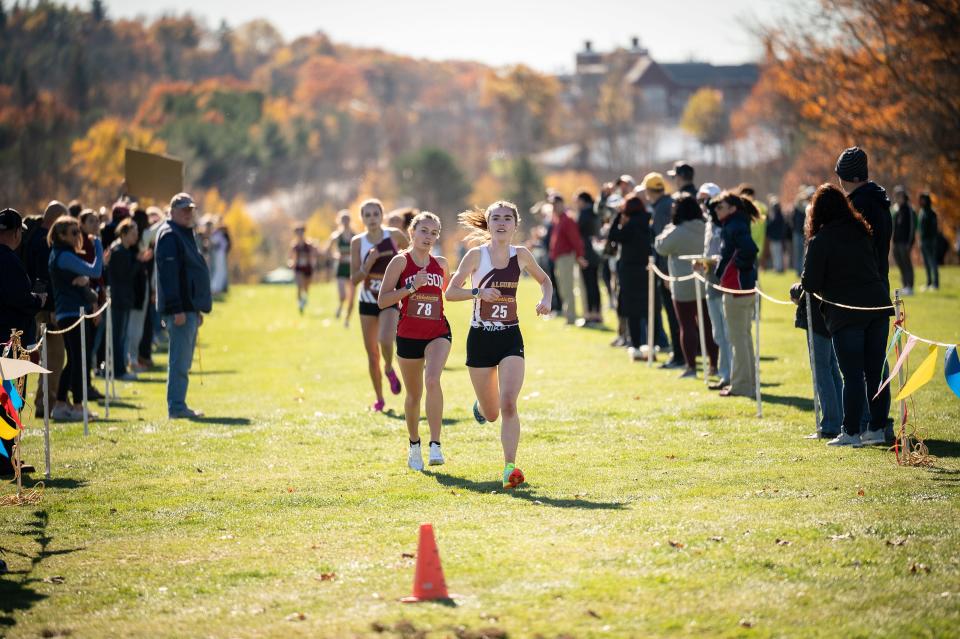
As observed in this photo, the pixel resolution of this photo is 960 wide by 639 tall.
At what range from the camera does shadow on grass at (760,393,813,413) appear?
14180 mm

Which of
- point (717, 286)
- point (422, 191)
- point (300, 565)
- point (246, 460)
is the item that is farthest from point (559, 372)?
point (422, 191)

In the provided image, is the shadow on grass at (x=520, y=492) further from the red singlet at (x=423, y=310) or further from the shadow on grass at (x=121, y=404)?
the shadow on grass at (x=121, y=404)

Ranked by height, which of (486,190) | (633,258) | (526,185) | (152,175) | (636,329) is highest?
(486,190)

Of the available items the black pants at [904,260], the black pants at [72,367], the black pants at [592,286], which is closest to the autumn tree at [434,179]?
the black pants at [904,260]

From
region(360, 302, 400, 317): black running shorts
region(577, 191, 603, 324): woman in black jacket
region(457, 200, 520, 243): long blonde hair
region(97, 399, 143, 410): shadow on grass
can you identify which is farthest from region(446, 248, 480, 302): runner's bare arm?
→ region(577, 191, 603, 324): woman in black jacket

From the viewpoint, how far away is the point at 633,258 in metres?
19.5

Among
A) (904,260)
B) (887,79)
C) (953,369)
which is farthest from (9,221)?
(887,79)

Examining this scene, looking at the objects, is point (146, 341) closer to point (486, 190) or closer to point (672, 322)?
point (672, 322)

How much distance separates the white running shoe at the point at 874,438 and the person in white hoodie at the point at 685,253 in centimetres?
538

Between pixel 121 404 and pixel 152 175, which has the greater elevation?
pixel 152 175

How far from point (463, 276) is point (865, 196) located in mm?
3523

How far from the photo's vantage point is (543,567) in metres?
7.82

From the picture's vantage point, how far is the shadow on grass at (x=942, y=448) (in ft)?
36.0

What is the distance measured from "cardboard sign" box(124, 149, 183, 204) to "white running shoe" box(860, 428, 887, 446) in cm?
1054
